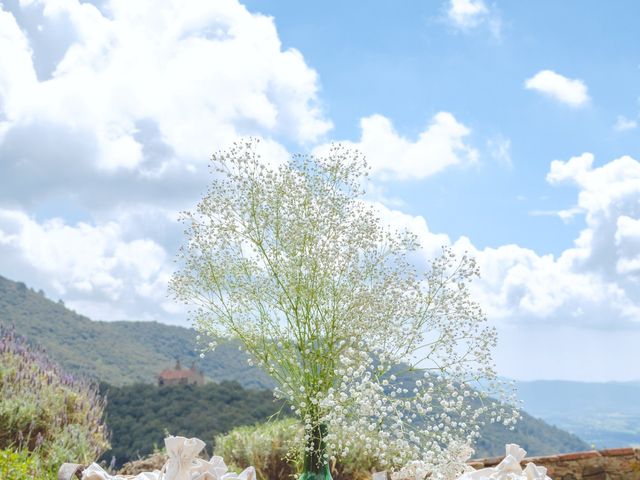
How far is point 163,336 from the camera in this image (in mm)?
28359

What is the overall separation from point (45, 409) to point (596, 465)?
18.2 feet

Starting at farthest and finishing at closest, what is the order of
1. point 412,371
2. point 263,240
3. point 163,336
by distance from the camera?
point 163,336, point 263,240, point 412,371

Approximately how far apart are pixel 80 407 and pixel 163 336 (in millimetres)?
20412

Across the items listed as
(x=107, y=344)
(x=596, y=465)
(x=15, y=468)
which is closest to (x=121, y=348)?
(x=107, y=344)

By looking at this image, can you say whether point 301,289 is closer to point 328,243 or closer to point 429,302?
point 328,243

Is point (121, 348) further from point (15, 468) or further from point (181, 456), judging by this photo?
point (181, 456)

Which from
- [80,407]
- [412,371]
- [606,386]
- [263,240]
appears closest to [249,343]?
[263,240]

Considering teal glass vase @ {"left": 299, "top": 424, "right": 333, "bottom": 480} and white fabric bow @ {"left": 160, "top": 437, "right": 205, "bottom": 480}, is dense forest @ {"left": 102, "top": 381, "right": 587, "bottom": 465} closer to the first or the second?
teal glass vase @ {"left": 299, "top": 424, "right": 333, "bottom": 480}

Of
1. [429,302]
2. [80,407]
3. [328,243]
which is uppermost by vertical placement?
[328,243]

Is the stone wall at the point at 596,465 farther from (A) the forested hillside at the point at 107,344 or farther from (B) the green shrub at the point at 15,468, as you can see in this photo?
(A) the forested hillside at the point at 107,344

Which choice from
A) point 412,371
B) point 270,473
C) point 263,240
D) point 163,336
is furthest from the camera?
point 163,336

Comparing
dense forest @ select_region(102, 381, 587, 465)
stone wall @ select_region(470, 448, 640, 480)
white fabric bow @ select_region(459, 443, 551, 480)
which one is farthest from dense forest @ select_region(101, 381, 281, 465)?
white fabric bow @ select_region(459, 443, 551, 480)

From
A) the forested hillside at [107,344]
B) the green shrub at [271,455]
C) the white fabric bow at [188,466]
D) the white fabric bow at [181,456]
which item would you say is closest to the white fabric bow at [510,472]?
the white fabric bow at [188,466]

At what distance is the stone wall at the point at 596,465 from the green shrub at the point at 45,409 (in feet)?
14.3
